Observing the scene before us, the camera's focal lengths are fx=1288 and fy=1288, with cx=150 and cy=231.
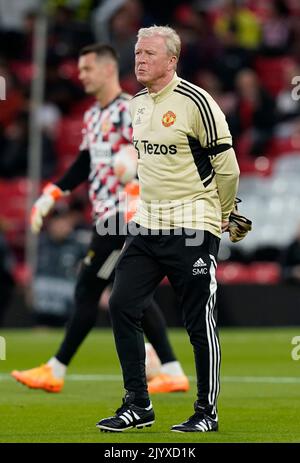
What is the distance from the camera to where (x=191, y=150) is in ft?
25.8

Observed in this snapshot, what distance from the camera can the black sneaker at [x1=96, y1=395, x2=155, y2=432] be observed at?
25.4ft

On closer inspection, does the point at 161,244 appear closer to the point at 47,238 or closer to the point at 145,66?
the point at 145,66

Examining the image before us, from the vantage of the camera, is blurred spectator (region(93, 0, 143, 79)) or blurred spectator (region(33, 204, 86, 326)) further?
blurred spectator (region(93, 0, 143, 79))

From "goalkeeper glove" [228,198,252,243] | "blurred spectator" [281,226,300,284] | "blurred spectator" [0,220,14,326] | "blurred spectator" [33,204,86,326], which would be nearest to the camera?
"goalkeeper glove" [228,198,252,243]

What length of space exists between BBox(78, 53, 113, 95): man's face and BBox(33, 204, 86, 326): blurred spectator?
7.14 metres

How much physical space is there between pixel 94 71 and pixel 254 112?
36.8 feet

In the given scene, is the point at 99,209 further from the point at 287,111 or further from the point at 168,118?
the point at 287,111

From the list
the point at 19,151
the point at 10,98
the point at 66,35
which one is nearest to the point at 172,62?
the point at 19,151

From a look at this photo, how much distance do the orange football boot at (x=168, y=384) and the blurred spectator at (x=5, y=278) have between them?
736 cm

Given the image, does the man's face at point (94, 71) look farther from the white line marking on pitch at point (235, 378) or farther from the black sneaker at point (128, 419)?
the black sneaker at point (128, 419)

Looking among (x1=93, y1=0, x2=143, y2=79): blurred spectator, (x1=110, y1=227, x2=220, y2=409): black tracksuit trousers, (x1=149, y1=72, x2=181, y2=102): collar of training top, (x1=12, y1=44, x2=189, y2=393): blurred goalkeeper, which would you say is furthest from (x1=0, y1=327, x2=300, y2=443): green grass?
(x1=93, y1=0, x2=143, y2=79): blurred spectator

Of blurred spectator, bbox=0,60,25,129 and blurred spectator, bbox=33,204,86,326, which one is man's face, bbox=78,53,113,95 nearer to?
blurred spectator, bbox=33,204,86,326

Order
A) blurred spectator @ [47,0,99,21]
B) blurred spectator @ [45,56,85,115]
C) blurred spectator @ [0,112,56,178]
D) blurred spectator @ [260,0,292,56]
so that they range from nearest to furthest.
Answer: blurred spectator @ [0,112,56,178]
blurred spectator @ [45,56,85,115]
blurred spectator @ [47,0,99,21]
blurred spectator @ [260,0,292,56]

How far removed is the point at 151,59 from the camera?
7.86m
